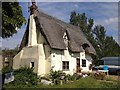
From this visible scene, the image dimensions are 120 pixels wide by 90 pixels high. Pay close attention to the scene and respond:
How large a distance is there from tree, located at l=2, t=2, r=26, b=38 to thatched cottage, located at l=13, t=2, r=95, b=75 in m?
10.0

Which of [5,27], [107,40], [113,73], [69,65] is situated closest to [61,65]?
[69,65]

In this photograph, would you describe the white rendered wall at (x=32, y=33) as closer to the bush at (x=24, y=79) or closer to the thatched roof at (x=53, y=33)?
the thatched roof at (x=53, y=33)

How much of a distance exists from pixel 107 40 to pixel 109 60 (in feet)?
94.2

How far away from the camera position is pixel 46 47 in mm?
28203

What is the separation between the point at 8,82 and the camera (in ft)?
64.8

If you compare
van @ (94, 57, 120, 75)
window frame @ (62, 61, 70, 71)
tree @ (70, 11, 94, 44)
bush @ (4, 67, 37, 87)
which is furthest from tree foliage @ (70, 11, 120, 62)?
bush @ (4, 67, 37, 87)

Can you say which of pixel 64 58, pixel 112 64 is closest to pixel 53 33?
pixel 64 58

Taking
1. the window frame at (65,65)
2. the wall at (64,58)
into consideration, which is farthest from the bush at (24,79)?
the window frame at (65,65)

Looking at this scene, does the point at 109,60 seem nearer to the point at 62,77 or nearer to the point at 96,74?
the point at 96,74

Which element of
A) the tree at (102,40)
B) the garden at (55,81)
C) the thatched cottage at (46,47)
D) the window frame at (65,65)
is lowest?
the garden at (55,81)

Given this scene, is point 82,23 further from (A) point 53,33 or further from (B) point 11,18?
(B) point 11,18

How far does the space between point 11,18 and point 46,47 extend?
11.5m

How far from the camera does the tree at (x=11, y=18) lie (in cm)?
1656

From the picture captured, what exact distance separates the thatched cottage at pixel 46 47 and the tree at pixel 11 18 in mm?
10014
